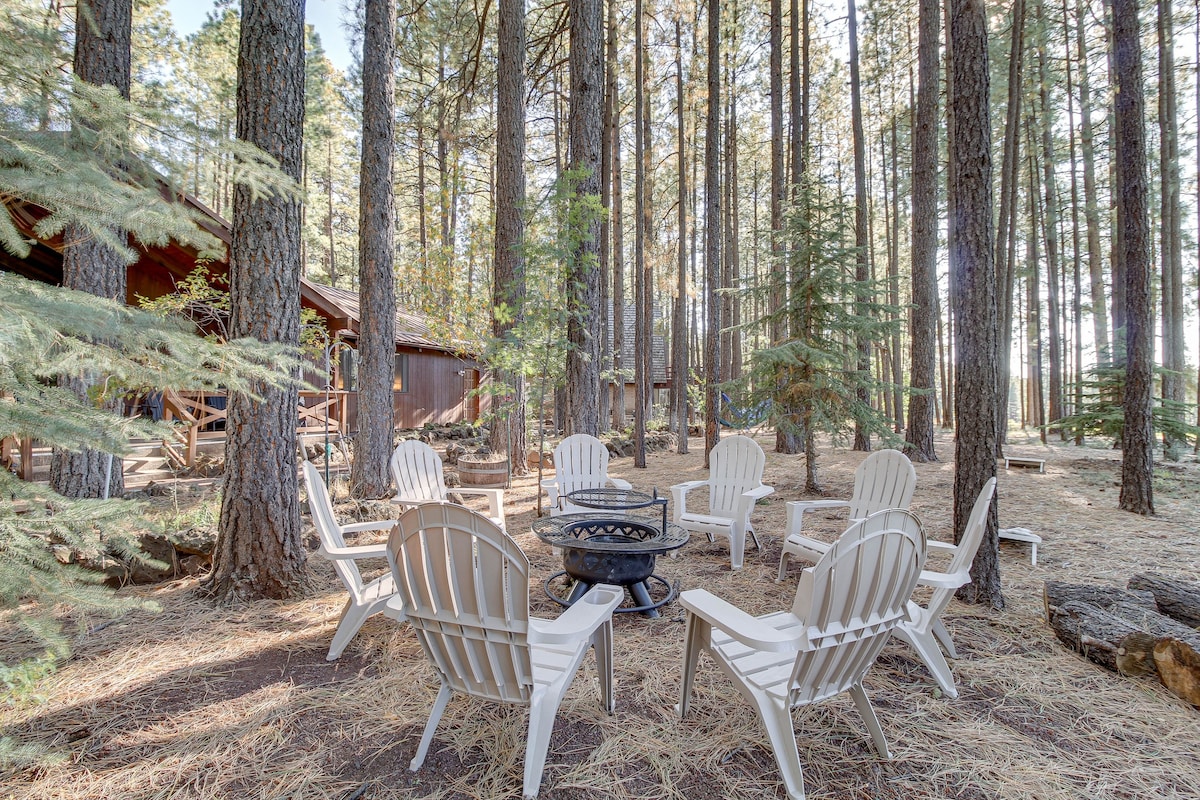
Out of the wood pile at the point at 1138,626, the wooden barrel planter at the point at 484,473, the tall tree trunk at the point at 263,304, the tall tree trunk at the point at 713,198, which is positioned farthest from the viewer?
the tall tree trunk at the point at 713,198

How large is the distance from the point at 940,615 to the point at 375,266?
5.94 meters

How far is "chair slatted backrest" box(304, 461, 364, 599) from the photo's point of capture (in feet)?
8.50

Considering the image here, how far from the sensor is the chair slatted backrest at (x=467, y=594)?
172 centimetres

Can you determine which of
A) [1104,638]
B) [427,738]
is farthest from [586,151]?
[1104,638]

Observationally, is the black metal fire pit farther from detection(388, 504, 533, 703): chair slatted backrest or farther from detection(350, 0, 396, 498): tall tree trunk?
detection(350, 0, 396, 498): tall tree trunk

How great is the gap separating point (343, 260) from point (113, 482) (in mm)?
20548

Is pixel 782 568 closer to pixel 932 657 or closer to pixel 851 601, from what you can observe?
pixel 932 657

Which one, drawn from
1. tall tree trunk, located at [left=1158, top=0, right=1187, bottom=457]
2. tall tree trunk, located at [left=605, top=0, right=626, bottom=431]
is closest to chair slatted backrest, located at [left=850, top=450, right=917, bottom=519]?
tall tree trunk, located at [left=605, top=0, right=626, bottom=431]

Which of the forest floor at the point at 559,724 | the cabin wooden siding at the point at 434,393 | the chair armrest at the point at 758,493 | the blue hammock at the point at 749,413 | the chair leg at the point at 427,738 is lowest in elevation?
the forest floor at the point at 559,724

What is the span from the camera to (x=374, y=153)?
5.86 m

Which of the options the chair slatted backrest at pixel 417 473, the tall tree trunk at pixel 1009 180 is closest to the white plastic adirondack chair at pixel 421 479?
the chair slatted backrest at pixel 417 473

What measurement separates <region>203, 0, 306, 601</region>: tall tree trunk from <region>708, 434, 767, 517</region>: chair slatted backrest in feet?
11.0

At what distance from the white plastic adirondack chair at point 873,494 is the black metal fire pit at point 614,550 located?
84 cm

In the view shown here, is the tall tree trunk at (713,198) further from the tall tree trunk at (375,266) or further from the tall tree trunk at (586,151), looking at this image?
the tall tree trunk at (375,266)
